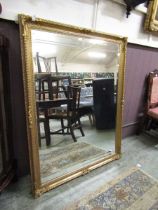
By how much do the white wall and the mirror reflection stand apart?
243mm

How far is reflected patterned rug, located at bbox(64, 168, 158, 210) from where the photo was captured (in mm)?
1479

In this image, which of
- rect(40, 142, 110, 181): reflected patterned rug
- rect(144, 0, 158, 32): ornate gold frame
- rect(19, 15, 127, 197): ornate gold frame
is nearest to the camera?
rect(19, 15, 127, 197): ornate gold frame

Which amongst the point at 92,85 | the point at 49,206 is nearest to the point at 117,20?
the point at 92,85

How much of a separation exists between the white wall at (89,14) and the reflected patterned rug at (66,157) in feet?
4.48

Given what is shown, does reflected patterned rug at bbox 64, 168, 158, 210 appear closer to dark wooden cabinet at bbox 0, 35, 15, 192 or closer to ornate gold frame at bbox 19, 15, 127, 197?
ornate gold frame at bbox 19, 15, 127, 197

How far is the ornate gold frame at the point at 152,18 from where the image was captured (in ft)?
7.26

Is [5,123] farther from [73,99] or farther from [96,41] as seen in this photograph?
[96,41]

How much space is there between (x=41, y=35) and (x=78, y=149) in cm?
131

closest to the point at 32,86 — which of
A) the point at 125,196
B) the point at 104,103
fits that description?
the point at 104,103

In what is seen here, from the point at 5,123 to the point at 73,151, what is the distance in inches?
33.5

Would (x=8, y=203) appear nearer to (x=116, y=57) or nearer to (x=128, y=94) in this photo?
(x=116, y=57)

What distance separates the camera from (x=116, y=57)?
2.04 metres

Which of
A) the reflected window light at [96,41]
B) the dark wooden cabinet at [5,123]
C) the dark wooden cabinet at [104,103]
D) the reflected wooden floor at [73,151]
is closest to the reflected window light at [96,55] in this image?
the reflected window light at [96,41]

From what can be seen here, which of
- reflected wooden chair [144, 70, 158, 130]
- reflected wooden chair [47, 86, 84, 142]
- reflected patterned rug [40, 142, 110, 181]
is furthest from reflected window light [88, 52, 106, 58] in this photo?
reflected wooden chair [144, 70, 158, 130]
